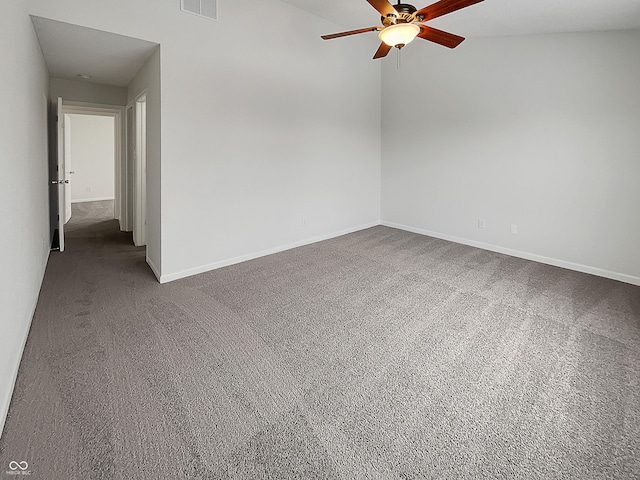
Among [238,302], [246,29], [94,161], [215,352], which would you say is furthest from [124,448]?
[94,161]

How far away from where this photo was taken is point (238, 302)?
10.5 ft

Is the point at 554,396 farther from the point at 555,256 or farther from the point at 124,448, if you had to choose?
the point at 555,256

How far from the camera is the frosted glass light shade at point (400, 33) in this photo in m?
2.56

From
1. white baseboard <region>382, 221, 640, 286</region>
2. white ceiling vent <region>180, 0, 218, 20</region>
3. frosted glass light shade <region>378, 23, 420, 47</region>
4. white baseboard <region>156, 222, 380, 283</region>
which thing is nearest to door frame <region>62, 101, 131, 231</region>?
white ceiling vent <region>180, 0, 218, 20</region>

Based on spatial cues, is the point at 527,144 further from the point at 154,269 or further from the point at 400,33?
the point at 154,269

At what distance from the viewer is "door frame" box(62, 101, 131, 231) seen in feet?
17.1

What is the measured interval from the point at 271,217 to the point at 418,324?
2.51m

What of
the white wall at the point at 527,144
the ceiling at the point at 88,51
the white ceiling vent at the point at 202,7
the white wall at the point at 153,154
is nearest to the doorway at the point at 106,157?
the ceiling at the point at 88,51

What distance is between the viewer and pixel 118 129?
583 cm

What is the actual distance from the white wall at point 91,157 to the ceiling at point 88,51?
514cm

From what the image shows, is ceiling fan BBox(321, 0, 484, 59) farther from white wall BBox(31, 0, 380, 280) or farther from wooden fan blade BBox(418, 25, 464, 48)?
white wall BBox(31, 0, 380, 280)

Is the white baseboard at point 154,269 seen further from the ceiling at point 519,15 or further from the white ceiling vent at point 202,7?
the ceiling at point 519,15

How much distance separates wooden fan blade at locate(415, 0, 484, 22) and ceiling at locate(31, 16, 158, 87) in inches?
98.5

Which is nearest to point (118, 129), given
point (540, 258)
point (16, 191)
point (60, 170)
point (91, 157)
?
point (60, 170)
